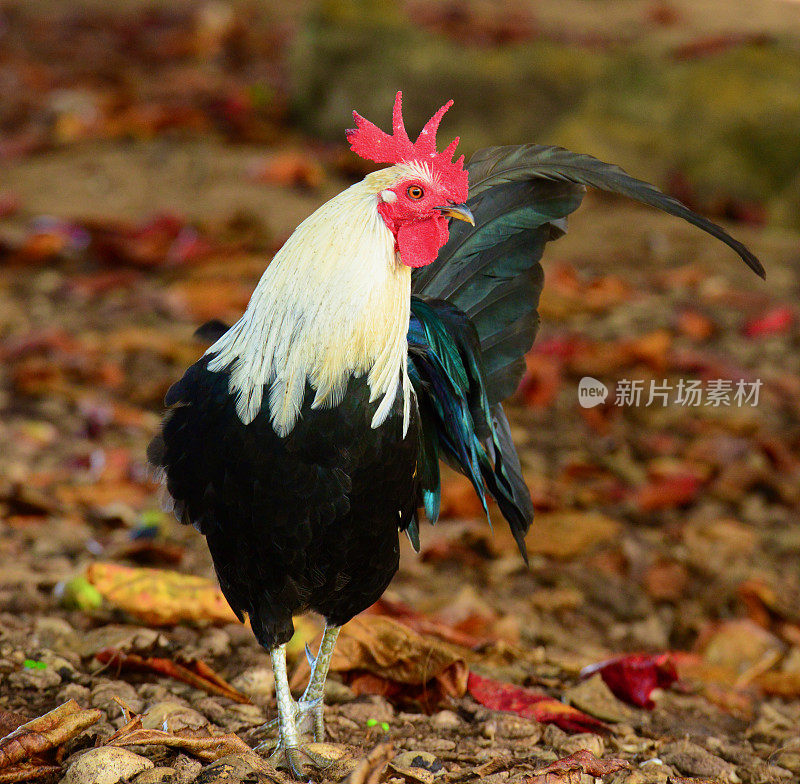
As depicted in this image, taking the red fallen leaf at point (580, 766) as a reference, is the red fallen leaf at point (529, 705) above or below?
below

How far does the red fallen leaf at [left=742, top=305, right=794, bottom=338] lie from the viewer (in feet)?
19.3

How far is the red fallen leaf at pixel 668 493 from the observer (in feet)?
15.4

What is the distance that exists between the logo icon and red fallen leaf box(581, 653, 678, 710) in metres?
2.19

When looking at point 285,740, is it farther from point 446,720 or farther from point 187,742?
point 446,720

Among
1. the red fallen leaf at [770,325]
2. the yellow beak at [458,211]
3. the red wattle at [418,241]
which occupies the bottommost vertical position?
the red fallen leaf at [770,325]

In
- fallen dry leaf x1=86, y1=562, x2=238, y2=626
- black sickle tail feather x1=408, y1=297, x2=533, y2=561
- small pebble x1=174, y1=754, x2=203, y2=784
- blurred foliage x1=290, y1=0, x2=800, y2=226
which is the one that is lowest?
small pebble x1=174, y1=754, x2=203, y2=784

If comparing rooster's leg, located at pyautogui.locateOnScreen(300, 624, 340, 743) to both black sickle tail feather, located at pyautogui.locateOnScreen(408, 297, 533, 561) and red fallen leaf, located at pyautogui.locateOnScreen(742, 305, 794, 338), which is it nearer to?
black sickle tail feather, located at pyautogui.locateOnScreen(408, 297, 533, 561)

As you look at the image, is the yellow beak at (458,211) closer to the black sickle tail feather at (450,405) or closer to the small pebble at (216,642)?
the black sickle tail feather at (450,405)

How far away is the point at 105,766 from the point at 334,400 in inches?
40.2

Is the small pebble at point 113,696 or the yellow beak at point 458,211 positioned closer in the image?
the yellow beak at point 458,211

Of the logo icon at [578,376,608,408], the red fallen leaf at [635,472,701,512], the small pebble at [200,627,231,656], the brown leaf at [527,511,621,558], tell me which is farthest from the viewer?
the logo icon at [578,376,608,408]

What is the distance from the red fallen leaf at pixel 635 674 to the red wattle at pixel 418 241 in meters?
1.71

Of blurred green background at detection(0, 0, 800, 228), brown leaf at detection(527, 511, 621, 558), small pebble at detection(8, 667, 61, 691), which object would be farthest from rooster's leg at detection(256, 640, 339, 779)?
blurred green background at detection(0, 0, 800, 228)

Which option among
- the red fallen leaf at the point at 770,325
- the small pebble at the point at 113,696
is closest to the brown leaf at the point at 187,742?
the small pebble at the point at 113,696
